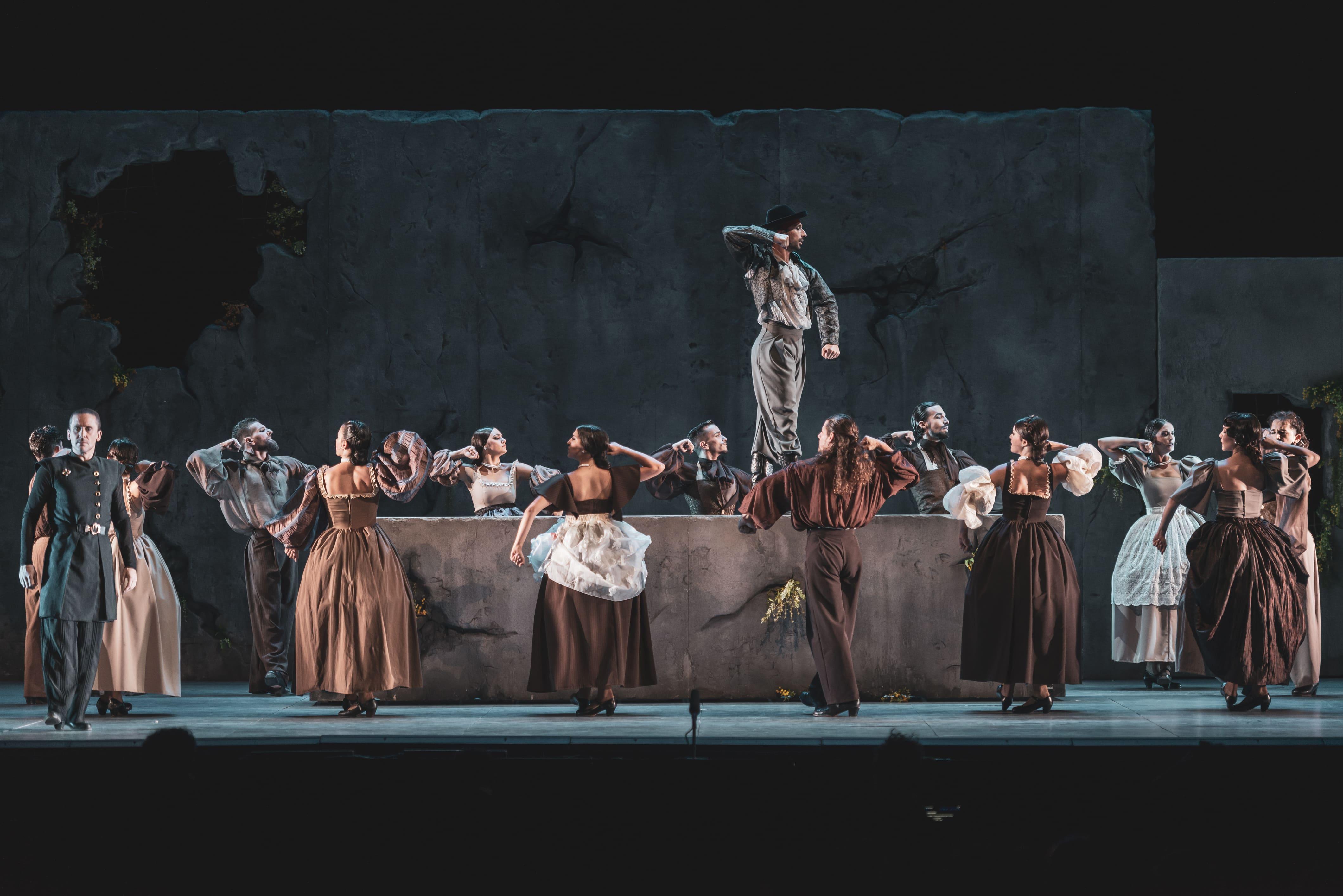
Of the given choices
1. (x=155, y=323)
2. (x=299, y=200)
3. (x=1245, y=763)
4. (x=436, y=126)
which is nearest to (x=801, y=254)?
(x=436, y=126)

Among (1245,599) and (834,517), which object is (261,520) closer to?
(834,517)

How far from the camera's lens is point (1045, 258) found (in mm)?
9391

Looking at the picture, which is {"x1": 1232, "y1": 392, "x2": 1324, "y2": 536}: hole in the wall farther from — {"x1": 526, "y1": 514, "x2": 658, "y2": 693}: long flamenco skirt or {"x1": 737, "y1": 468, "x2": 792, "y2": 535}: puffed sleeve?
{"x1": 526, "y1": 514, "x2": 658, "y2": 693}: long flamenco skirt

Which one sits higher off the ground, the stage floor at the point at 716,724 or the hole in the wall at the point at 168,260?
the hole in the wall at the point at 168,260

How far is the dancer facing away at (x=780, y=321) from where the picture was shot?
6992mm

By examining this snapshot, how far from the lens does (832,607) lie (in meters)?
5.95

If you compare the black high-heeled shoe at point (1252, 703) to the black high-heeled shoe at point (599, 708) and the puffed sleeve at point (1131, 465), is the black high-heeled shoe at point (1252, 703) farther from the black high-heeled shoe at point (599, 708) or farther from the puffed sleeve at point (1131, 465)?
the black high-heeled shoe at point (599, 708)

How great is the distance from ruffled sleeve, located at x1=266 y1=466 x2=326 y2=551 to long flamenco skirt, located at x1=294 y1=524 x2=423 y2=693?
28cm

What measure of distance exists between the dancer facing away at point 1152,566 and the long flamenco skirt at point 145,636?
5.31 metres

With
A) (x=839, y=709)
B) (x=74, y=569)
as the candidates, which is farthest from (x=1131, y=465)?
(x=74, y=569)

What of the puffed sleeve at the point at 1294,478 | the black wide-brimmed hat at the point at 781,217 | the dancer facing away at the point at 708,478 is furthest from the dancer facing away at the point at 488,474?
the puffed sleeve at the point at 1294,478

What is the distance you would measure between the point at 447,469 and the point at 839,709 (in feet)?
9.05

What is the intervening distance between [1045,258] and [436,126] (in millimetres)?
4435

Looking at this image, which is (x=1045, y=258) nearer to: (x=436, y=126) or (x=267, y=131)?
(x=436, y=126)
